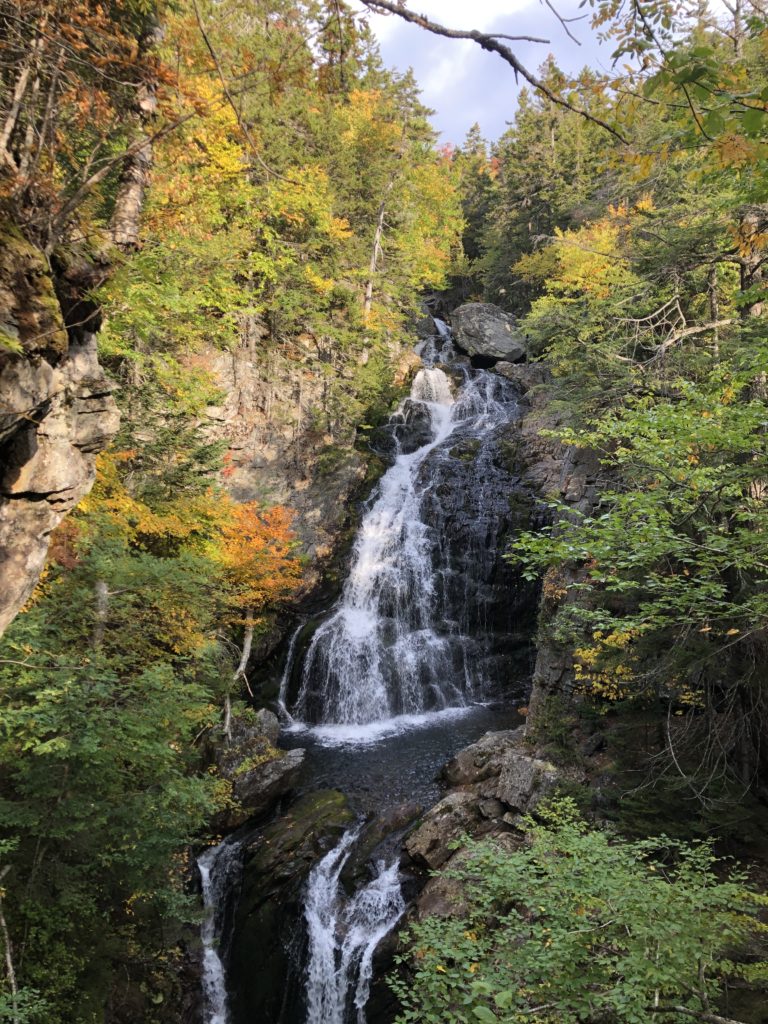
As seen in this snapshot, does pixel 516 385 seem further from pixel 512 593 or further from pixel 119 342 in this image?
pixel 119 342

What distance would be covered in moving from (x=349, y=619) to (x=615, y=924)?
13482mm

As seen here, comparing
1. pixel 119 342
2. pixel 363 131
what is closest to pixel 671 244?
pixel 119 342

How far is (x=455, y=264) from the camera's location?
118 feet

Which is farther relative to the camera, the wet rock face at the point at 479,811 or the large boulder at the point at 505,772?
the large boulder at the point at 505,772

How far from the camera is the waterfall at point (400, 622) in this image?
15602 millimetres

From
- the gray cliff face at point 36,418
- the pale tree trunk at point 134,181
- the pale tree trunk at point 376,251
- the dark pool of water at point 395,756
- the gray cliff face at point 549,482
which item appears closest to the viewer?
the gray cliff face at point 36,418

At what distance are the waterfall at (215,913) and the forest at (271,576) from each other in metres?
0.13

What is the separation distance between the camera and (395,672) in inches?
631

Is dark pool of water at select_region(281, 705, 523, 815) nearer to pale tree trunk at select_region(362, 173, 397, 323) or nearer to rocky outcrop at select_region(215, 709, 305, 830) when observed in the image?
rocky outcrop at select_region(215, 709, 305, 830)

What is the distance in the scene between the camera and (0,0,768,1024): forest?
3.57 metres

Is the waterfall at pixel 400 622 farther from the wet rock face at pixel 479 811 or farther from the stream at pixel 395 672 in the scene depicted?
the wet rock face at pixel 479 811

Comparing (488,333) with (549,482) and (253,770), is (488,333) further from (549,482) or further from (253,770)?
(253,770)

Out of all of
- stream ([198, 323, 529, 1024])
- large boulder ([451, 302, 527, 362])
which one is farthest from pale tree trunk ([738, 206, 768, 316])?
large boulder ([451, 302, 527, 362])

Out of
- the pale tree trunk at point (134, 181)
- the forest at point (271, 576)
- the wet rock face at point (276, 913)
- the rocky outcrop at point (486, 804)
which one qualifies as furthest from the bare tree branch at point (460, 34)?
the wet rock face at point (276, 913)
